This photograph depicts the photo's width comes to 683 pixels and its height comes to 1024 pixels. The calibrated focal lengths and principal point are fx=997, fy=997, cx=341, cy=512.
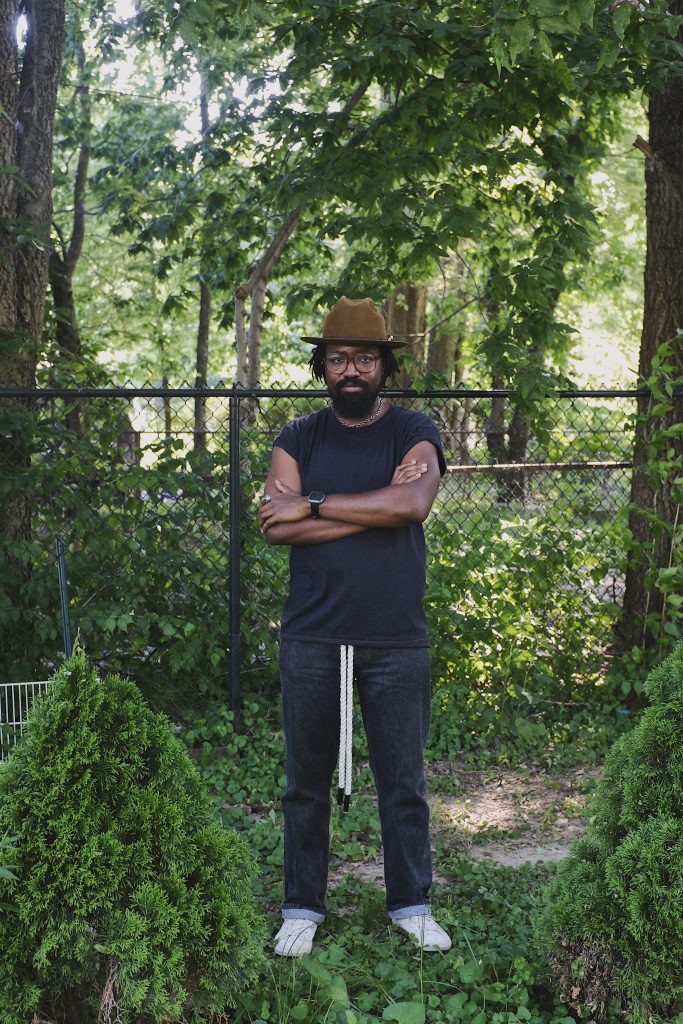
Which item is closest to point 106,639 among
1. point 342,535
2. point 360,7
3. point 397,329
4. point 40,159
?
point 342,535

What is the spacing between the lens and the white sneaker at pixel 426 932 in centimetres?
328

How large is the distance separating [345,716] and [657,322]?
3.87 m

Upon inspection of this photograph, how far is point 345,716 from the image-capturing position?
3287 mm

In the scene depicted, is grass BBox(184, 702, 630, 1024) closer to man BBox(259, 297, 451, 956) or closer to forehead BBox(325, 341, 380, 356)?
man BBox(259, 297, 451, 956)

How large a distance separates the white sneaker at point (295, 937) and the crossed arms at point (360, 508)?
129 cm

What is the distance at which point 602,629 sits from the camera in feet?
20.7

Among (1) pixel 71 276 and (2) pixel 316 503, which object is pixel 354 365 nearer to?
(2) pixel 316 503

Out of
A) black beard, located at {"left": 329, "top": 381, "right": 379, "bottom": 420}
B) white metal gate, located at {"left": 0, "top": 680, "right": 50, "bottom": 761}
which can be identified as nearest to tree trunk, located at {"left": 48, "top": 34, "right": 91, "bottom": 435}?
Answer: white metal gate, located at {"left": 0, "top": 680, "right": 50, "bottom": 761}

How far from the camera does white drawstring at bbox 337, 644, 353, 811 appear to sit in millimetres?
3240

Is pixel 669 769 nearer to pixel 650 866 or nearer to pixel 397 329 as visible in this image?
pixel 650 866

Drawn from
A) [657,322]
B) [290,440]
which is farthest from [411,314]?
[290,440]

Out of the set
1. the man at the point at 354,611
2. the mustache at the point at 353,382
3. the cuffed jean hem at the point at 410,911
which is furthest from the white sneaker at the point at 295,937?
the mustache at the point at 353,382

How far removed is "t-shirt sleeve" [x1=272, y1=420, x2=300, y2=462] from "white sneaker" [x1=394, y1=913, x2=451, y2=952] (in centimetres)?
161

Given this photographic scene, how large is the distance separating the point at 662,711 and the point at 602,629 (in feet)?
11.8
